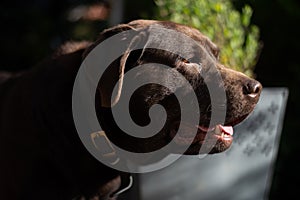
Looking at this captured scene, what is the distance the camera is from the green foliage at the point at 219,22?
360 cm

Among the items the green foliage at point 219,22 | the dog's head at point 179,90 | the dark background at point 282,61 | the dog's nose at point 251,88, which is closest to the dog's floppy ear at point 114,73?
the dog's head at point 179,90

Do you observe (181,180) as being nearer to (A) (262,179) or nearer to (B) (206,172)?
(B) (206,172)

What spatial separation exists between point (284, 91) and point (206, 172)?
86cm

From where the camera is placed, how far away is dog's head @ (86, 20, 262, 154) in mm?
2869

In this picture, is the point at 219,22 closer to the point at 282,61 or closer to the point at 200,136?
the point at 200,136

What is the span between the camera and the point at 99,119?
297 centimetres

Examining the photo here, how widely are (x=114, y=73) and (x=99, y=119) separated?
338 millimetres

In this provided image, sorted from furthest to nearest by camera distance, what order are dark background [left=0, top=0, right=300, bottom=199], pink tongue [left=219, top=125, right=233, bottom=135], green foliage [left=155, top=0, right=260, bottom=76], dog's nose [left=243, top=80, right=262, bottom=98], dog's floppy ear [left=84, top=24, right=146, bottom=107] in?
1. dark background [left=0, top=0, right=300, bottom=199]
2. green foliage [left=155, top=0, right=260, bottom=76]
3. pink tongue [left=219, top=125, right=233, bottom=135]
4. dog's nose [left=243, top=80, right=262, bottom=98]
5. dog's floppy ear [left=84, top=24, right=146, bottom=107]

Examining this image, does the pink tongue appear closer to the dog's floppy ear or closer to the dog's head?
the dog's head

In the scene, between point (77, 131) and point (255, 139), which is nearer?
point (77, 131)

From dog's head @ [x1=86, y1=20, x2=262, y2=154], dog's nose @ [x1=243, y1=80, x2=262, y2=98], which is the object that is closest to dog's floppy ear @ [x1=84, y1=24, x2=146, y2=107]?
dog's head @ [x1=86, y1=20, x2=262, y2=154]

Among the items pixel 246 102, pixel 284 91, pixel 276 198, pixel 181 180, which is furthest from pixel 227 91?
pixel 276 198

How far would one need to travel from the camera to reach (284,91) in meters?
3.83

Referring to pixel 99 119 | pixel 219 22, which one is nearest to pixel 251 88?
pixel 99 119
